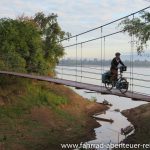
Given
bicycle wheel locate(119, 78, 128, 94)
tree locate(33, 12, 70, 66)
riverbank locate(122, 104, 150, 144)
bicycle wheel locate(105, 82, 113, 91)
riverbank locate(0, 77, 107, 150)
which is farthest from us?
tree locate(33, 12, 70, 66)

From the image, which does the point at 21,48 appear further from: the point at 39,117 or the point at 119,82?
the point at 119,82

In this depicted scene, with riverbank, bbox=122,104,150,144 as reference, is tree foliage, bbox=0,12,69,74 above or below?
above

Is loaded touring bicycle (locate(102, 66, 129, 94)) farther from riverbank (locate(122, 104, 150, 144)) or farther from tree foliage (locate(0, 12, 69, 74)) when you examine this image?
tree foliage (locate(0, 12, 69, 74))

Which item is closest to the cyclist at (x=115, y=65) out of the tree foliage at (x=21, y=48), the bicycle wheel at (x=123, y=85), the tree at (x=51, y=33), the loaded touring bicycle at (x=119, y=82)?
the loaded touring bicycle at (x=119, y=82)

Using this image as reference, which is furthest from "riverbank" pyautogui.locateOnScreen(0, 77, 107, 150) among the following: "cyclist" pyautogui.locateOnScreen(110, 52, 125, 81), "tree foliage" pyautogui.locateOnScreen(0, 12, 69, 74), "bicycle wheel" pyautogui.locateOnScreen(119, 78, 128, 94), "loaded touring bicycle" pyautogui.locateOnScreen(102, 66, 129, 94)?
"bicycle wheel" pyautogui.locateOnScreen(119, 78, 128, 94)

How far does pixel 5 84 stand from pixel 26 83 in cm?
185

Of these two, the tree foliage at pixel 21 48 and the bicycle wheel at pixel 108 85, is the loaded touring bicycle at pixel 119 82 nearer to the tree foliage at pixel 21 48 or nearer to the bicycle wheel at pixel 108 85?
the bicycle wheel at pixel 108 85

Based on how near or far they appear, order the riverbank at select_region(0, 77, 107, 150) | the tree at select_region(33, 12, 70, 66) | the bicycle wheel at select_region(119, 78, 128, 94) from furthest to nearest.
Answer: the tree at select_region(33, 12, 70, 66), the riverbank at select_region(0, 77, 107, 150), the bicycle wheel at select_region(119, 78, 128, 94)

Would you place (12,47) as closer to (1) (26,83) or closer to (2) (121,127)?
(1) (26,83)

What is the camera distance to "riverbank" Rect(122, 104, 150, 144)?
97.3 ft

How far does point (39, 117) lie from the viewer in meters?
32.3

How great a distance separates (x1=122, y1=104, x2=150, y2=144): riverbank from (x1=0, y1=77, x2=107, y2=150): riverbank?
2.85 meters

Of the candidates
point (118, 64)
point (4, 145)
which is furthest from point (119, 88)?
point (4, 145)

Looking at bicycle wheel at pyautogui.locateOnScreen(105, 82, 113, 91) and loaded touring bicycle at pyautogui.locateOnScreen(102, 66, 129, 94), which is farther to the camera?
bicycle wheel at pyautogui.locateOnScreen(105, 82, 113, 91)
